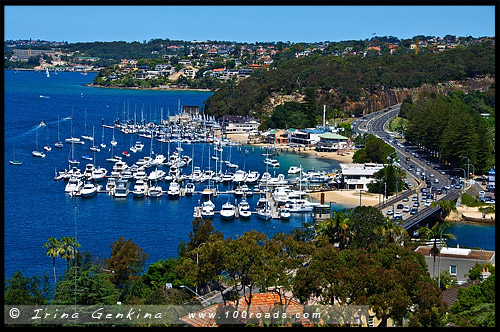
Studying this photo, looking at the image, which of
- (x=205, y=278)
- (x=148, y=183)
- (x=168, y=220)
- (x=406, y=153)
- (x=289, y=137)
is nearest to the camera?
(x=205, y=278)

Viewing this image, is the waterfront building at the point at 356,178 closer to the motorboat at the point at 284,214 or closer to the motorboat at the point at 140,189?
the motorboat at the point at 284,214

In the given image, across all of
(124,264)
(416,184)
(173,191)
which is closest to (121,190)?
(173,191)

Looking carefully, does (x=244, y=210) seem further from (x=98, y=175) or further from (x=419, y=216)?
(x=98, y=175)

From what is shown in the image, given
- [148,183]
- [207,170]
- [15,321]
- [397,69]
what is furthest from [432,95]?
[15,321]

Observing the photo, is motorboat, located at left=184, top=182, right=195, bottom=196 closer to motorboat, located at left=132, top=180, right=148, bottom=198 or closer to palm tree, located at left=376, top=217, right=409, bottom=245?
motorboat, located at left=132, top=180, right=148, bottom=198

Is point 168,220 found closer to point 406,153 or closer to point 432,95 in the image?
point 406,153
